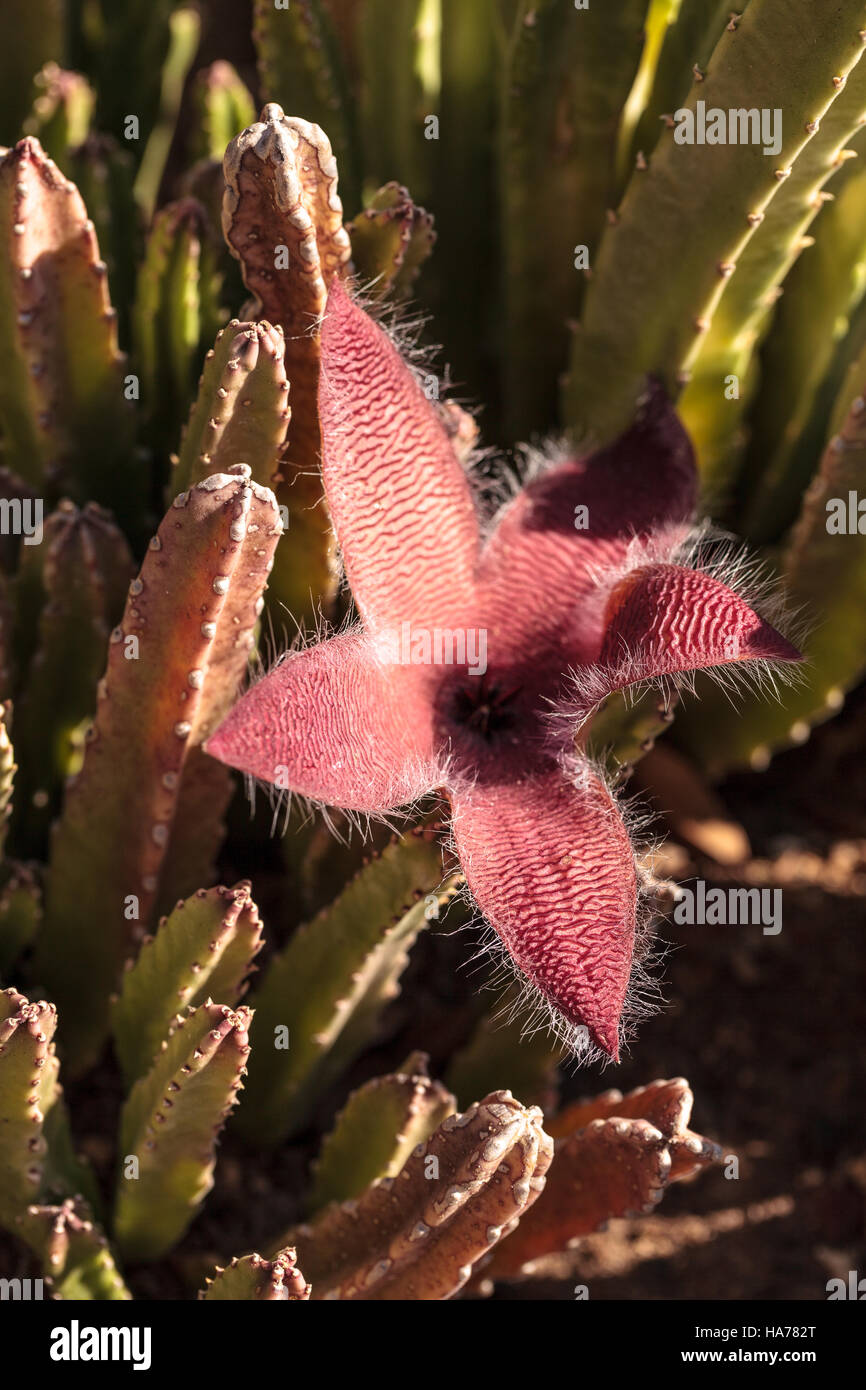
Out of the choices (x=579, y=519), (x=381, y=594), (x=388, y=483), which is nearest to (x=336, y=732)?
(x=381, y=594)

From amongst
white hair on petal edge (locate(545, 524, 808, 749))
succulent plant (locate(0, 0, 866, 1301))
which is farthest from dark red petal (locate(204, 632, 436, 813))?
white hair on petal edge (locate(545, 524, 808, 749))

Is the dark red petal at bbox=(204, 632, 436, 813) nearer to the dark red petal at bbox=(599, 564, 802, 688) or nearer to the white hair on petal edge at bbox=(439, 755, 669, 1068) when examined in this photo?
the white hair on petal edge at bbox=(439, 755, 669, 1068)

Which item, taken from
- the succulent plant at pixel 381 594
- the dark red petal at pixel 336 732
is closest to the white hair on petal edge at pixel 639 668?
the succulent plant at pixel 381 594

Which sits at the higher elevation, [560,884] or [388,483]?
[388,483]

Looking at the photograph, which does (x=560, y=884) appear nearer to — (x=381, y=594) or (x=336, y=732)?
(x=336, y=732)

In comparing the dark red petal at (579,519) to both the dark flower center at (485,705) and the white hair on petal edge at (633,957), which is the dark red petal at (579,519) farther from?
the white hair on petal edge at (633,957)

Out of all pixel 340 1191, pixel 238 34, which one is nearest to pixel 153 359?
pixel 340 1191
